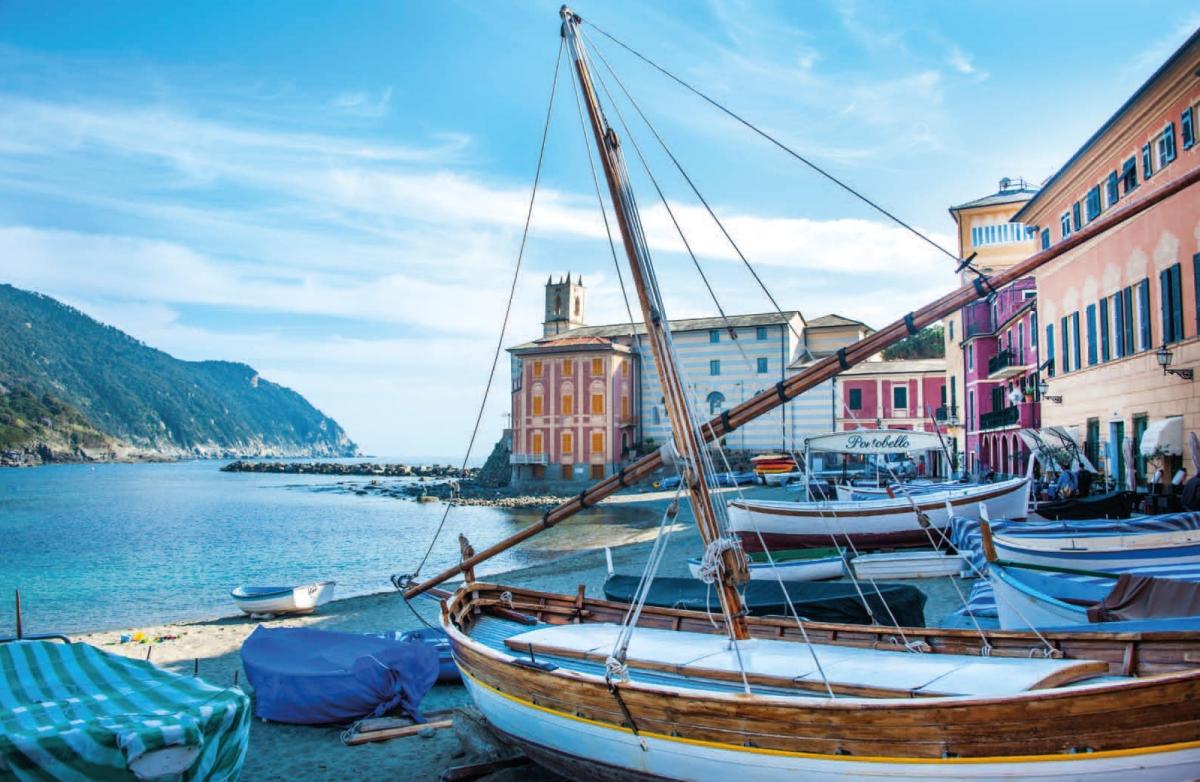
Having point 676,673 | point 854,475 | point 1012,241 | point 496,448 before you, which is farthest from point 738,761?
point 496,448

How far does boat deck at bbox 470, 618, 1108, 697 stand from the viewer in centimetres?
586

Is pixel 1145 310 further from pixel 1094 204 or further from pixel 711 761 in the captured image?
pixel 711 761

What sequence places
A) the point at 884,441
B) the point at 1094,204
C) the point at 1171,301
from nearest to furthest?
the point at 884,441 → the point at 1171,301 → the point at 1094,204

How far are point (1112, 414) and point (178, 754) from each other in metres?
24.7

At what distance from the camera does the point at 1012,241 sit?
1970 inches

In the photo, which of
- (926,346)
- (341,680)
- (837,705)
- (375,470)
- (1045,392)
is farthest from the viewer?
(375,470)

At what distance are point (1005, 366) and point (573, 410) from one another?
39317 mm

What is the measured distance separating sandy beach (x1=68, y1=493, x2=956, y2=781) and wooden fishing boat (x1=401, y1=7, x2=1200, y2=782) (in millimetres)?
→ 1334

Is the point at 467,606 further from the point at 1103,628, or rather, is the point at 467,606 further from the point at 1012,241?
the point at 1012,241

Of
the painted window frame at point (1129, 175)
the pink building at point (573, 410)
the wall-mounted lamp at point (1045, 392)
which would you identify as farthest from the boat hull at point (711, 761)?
the pink building at point (573, 410)

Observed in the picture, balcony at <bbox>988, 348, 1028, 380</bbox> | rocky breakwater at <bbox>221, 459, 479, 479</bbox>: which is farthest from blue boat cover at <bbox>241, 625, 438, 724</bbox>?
rocky breakwater at <bbox>221, 459, 479, 479</bbox>

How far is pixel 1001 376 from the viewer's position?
3747cm

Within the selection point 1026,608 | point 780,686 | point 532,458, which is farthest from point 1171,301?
point 532,458

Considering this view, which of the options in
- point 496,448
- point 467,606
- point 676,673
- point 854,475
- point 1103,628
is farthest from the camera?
point 496,448
